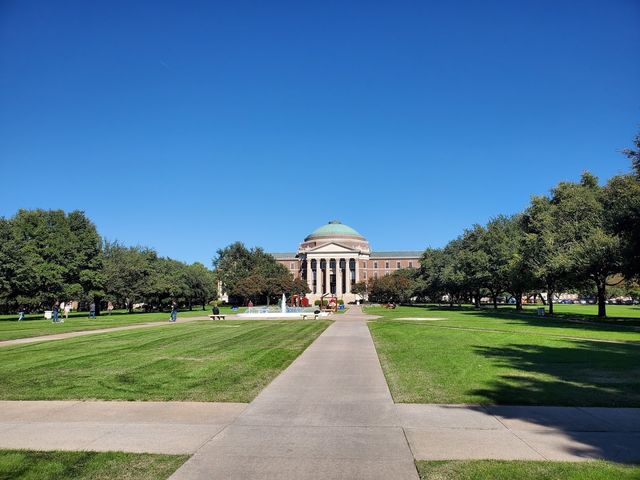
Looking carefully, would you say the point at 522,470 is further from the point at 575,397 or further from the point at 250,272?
the point at 250,272

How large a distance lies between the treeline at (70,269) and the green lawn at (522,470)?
5501 centimetres

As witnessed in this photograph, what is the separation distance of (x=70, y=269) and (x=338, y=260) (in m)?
109

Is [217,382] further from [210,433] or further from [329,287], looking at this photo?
[329,287]

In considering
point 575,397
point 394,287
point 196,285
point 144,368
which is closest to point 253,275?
point 196,285

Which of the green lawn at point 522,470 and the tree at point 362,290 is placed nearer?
the green lawn at point 522,470

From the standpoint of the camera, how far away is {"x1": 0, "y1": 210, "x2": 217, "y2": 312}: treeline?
172 feet

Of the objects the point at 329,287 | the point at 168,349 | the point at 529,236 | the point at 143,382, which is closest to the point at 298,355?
the point at 168,349

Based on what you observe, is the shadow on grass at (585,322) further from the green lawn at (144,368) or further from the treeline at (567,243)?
the green lawn at (144,368)

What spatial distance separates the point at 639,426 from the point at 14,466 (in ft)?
30.6

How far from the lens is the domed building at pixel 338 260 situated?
161 meters

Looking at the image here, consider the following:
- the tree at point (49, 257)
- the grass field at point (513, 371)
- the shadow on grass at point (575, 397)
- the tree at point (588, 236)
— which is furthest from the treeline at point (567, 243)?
the tree at point (49, 257)

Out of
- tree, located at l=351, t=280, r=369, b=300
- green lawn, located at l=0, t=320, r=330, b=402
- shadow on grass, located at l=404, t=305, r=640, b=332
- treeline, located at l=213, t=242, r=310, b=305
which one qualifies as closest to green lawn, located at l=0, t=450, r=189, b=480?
green lawn, located at l=0, t=320, r=330, b=402

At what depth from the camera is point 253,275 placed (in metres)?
109

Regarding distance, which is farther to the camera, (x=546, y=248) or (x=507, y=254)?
(x=507, y=254)
